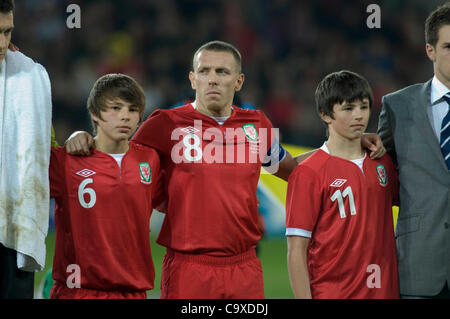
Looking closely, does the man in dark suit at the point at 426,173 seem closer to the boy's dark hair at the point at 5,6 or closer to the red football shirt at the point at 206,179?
the red football shirt at the point at 206,179

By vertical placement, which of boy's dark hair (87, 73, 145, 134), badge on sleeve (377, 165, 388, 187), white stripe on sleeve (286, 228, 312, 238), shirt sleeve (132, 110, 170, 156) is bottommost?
white stripe on sleeve (286, 228, 312, 238)

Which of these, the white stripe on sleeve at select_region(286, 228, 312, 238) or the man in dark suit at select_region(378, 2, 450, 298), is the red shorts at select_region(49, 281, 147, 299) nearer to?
the white stripe on sleeve at select_region(286, 228, 312, 238)

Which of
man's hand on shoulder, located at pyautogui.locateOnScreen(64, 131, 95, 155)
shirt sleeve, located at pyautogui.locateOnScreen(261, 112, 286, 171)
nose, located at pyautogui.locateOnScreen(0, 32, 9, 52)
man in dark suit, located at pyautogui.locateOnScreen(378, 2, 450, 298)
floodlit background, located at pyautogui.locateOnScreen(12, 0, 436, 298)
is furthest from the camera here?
floodlit background, located at pyautogui.locateOnScreen(12, 0, 436, 298)

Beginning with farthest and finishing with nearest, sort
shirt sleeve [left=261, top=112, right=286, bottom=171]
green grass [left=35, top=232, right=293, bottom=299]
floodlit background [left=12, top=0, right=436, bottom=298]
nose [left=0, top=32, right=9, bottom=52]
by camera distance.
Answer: floodlit background [left=12, top=0, right=436, bottom=298]
green grass [left=35, top=232, right=293, bottom=299]
shirt sleeve [left=261, top=112, right=286, bottom=171]
nose [left=0, top=32, right=9, bottom=52]

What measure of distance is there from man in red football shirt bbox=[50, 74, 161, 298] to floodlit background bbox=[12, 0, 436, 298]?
5.41 metres

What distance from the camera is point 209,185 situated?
3211 mm

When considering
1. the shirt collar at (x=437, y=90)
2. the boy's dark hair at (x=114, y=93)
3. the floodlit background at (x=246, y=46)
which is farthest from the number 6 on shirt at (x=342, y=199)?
the floodlit background at (x=246, y=46)

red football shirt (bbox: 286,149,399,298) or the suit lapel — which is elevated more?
the suit lapel

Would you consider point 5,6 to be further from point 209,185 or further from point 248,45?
point 248,45

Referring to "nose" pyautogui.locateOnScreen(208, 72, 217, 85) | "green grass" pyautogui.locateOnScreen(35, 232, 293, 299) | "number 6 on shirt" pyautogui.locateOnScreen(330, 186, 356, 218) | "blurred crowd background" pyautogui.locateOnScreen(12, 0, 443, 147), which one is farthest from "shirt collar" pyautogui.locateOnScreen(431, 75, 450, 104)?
"blurred crowd background" pyautogui.locateOnScreen(12, 0, 443, 147)

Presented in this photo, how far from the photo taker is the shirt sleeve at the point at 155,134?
3.34 meters

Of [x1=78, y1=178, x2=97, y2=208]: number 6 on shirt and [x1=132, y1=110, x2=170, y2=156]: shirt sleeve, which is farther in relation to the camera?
[x1=132, y1=110, x2=170, y2=156]: shirt sleeve

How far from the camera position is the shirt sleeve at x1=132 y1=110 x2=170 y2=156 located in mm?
3336
